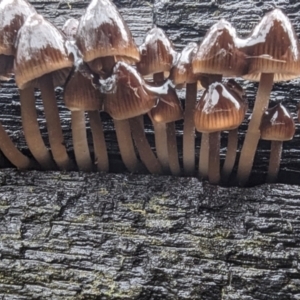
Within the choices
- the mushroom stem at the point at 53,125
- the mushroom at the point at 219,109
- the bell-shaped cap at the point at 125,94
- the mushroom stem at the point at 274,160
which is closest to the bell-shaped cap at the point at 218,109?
the mushroom at the point at 219,109

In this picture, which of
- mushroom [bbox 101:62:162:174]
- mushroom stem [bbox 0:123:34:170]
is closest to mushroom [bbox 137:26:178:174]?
mushroom [bbox 101:62:162:174]

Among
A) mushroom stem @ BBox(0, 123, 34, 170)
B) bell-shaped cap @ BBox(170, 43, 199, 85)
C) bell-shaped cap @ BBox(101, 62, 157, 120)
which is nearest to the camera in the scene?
bell-shaped cap @ BBox(101, 62, 157, 120)

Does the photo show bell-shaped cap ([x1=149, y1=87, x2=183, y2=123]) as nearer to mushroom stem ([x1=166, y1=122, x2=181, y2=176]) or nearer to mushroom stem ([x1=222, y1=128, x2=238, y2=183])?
mushroom stem ([x1=166, y1=122, x2=181, y2=176])

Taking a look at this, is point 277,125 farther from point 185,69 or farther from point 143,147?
point 143,147

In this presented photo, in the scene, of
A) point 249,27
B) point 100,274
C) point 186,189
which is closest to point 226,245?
point 186,189

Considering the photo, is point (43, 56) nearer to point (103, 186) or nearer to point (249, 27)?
point (103, 186)

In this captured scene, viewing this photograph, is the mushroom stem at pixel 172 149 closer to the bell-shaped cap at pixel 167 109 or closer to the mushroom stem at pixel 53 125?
the bell-shaped cap at pixel 167 109

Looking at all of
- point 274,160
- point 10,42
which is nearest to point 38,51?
point 10,42
